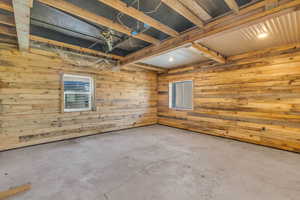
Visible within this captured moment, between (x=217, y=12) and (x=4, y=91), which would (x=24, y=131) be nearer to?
(x=4, y=91)

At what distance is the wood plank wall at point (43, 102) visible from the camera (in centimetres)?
311

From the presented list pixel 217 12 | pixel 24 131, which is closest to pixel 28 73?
pixel 24 131

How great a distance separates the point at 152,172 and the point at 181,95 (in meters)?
4.05

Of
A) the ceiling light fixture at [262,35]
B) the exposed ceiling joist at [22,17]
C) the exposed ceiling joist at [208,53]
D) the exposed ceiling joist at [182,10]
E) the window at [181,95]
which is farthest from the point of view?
the window at [181,95]

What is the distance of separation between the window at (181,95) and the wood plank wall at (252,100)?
512mm

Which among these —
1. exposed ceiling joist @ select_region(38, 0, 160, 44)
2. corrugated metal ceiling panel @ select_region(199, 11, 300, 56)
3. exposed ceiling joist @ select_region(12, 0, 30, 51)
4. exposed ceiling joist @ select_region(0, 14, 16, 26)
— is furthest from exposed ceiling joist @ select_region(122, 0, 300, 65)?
exposed ceiling joist @ select_region(0, 14, 16, 26)

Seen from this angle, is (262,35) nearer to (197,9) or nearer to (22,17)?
(197,9)

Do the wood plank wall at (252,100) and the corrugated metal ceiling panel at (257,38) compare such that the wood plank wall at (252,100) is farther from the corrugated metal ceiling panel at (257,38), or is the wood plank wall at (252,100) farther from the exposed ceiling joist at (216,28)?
the exposed ceiling joist at (216,28)

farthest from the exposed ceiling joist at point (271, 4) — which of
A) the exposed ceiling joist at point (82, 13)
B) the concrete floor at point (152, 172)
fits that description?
the concrete floor at point (152, 172)

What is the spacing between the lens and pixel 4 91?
3.06m

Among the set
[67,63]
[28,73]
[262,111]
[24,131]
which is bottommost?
[24,131]

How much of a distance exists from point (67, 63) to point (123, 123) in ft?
8.82

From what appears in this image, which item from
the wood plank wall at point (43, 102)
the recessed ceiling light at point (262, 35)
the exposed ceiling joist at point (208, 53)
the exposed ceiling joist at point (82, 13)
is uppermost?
the recessed ceiling light at point (262, 35)

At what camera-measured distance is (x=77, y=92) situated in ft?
13.6
